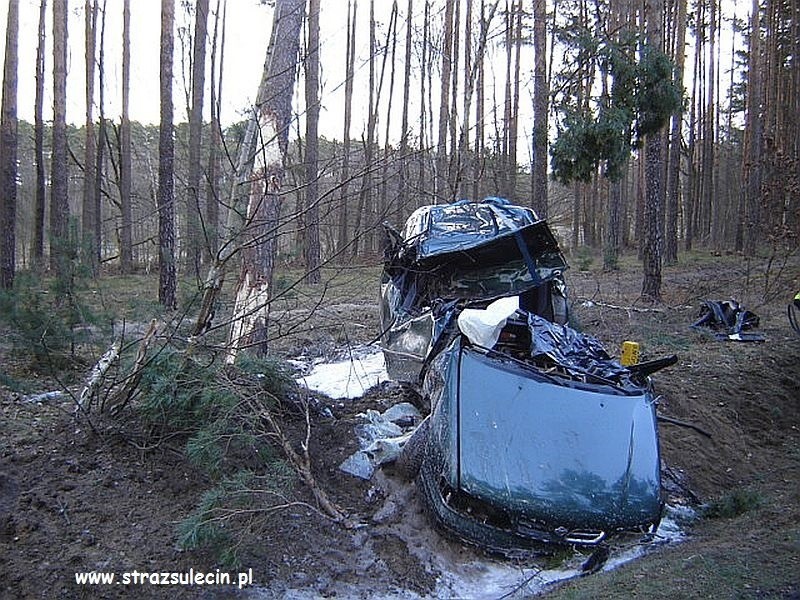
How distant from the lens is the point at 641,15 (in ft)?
63.2

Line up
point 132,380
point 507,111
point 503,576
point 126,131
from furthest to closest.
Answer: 1. point 507,111
2. point 126,131
3. point 132,380
4. point 503,576

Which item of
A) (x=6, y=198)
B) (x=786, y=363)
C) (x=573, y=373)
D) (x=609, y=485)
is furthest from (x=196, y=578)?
(x=6, y=198)

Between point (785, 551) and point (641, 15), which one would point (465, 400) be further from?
point (641, 15)

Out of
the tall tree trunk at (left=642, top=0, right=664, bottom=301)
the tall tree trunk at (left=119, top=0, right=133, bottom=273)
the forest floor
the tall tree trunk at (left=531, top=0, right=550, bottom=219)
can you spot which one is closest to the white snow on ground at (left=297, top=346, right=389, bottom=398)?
the forest floor

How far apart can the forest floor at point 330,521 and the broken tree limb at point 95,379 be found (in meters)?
0.13

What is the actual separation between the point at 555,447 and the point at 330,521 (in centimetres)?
151

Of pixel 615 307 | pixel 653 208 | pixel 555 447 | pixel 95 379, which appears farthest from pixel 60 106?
pixel 555 447

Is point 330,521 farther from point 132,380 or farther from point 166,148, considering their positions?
point 166,148

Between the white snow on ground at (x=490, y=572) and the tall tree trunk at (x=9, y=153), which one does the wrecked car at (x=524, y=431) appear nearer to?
the white snow on ground at (x=490, y=572)

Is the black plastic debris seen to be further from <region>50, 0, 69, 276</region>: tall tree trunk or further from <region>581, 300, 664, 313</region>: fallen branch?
<region>50, 0, 69, 276</region>: tall tree trunk

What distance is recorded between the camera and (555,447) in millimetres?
4250

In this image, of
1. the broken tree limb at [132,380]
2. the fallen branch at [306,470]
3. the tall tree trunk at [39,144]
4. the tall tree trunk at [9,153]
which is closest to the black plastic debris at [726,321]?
the fallen branch at [306,470]

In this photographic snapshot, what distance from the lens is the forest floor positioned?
136 inches

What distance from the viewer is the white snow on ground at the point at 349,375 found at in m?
6.86
